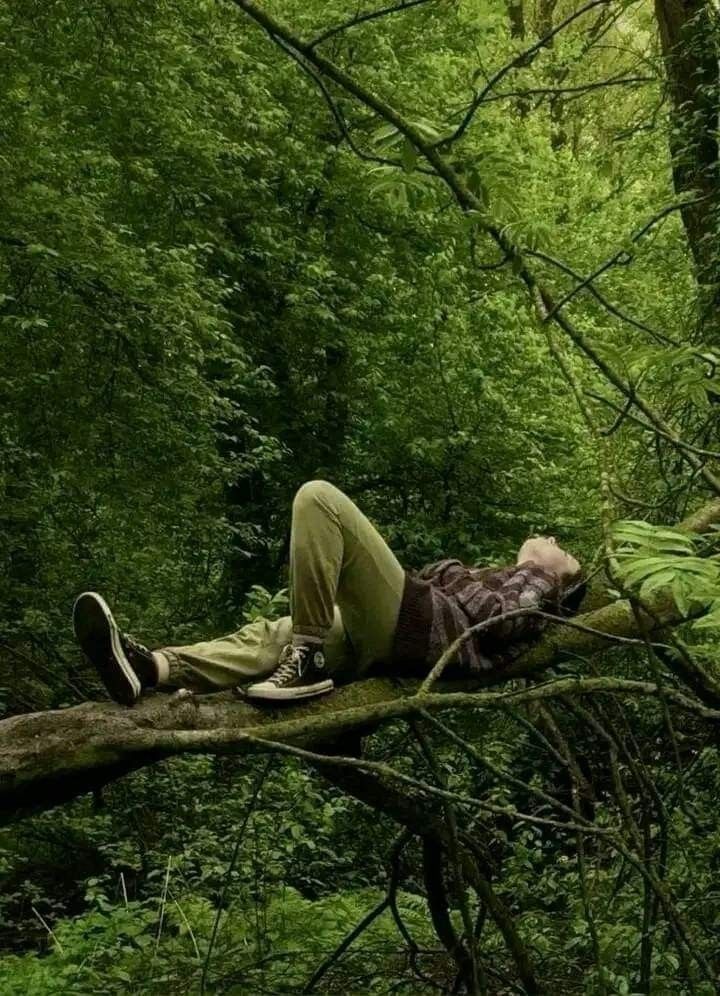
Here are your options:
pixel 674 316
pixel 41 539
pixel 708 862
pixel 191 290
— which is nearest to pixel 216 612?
pixel 41 539

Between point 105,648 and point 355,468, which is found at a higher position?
point 355,468

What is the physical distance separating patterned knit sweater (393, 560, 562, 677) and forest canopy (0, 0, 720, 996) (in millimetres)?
100

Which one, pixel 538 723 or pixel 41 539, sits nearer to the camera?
pixel 538 723

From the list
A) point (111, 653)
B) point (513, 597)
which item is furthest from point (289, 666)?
point (513, 597)

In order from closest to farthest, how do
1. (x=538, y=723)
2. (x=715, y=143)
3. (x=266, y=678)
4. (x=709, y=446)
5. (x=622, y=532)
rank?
(x=622, y=532) → (x=266, y=678) → (x=538, y=723) → (x=709, y=446) → (x=715, y=143)

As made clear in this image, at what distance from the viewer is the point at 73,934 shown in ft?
18.6

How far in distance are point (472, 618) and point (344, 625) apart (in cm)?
41

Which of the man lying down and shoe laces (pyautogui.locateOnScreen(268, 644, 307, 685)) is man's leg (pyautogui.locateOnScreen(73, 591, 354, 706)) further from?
shoe laces (pyautogui.locateOnScreen(268, 644, 307, 685))

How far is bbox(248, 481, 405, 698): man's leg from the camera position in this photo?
3309 millimetres

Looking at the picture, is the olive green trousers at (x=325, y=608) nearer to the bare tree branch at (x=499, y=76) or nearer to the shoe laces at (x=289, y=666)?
the shoe laces at (x=289, y=666)

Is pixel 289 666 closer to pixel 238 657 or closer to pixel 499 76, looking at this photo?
pixel 238 657

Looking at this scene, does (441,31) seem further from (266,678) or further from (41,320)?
(266,678)

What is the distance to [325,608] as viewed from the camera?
3.36 metres

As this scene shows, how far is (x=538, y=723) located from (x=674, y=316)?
135 inches
